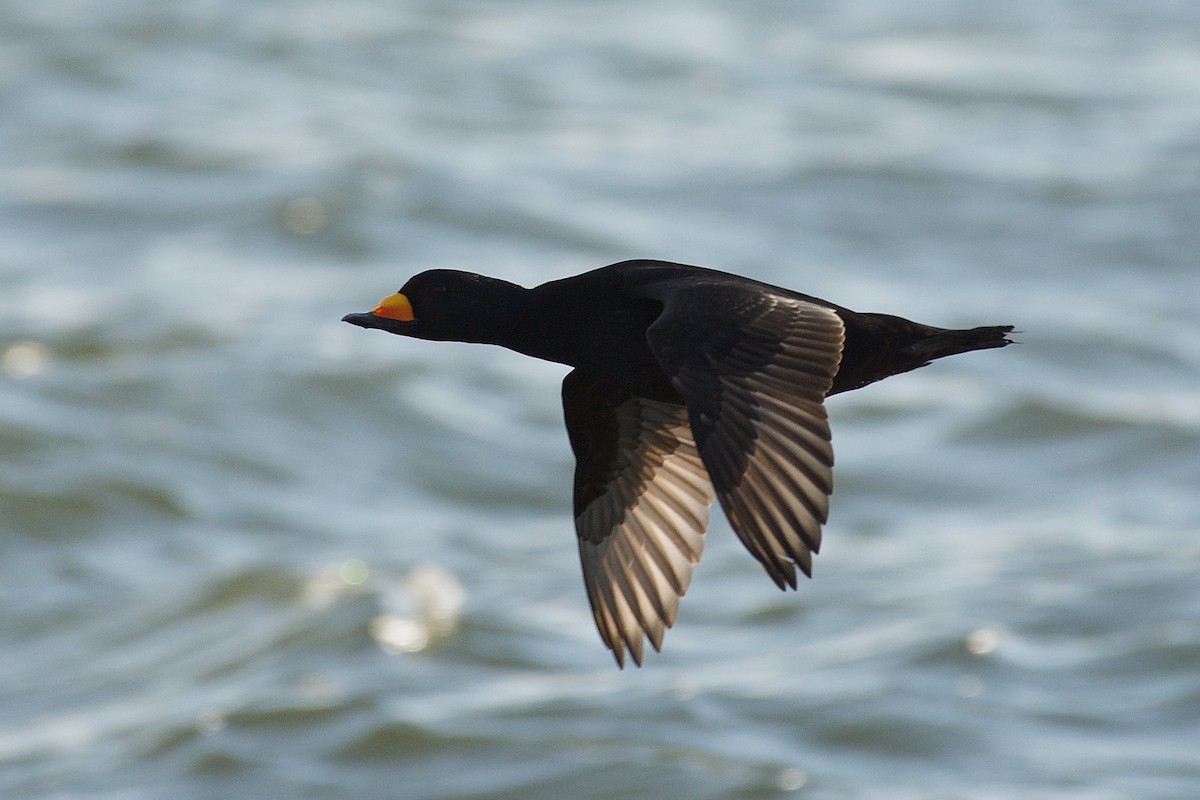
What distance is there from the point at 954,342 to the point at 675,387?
2.92 ft

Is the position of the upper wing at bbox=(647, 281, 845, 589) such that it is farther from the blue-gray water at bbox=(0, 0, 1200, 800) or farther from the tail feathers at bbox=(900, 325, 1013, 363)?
the blue-gray water at bbox=(0, 0, 1200, 800)

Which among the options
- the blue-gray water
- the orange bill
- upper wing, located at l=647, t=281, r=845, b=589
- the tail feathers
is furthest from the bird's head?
the blue-gray water

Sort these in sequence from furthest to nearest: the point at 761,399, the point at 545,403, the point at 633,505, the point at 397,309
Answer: the point at 545,403 < the point at 633,505 < the point at 397,309 < the point at 761,399

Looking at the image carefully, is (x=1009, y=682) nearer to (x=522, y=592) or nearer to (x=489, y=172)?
(x=522, y=592)

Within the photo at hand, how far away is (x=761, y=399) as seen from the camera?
475 centimetres

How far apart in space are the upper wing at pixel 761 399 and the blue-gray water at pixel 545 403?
4.63 m

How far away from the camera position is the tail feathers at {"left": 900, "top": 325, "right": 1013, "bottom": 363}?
521 cm

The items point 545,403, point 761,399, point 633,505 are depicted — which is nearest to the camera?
point 761,399

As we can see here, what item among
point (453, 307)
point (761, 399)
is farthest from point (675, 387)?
point (453, 307)

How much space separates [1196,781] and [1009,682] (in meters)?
1.26

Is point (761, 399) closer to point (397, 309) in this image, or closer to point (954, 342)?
point (954, 342)

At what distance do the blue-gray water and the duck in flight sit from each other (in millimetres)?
3506

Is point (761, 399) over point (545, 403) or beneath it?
beneath

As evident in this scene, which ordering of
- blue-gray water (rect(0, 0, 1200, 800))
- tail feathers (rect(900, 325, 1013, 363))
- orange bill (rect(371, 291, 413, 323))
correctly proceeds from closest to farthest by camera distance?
tail feathers (rect(900, 325, 1013, 363)) < orange bill (rect(371, 291, 413, 323)) < blue-gray water (rect(0, 0, 1200, 800))
